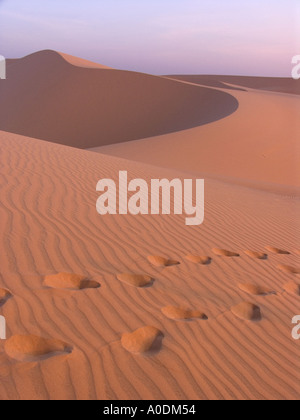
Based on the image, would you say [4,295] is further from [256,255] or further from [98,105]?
[98,105]

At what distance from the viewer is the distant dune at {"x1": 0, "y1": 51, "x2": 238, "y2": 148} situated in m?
26.4

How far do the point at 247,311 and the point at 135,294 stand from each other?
101 cm

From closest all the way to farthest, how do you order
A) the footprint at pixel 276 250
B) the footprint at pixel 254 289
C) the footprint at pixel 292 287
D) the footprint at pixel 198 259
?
the footprint at pixel 254 289 < the footprint at pixel 292 287 < the footprint at pixel 198 259 < the footprint at pixel 276 250

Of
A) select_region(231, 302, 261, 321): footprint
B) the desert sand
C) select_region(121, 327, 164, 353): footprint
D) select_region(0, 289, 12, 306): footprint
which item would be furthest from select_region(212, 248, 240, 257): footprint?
select_region(0, 289, 12, 306): footprint

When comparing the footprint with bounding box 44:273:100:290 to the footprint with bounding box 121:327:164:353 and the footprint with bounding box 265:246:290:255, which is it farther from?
the footprint with bounding box 265:246:290:255

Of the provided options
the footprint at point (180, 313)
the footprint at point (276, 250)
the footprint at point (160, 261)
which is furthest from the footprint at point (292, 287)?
the footprint at point (180, 313)

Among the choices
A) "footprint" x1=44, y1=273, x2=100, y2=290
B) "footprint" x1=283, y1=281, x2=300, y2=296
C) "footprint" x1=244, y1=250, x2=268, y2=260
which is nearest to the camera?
"footprint" x1=44, y1=273, x2=100, y2=290

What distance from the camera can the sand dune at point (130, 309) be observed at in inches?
93.9

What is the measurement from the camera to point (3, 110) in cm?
3278

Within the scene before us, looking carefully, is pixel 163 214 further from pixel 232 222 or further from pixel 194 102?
pixel 194 102

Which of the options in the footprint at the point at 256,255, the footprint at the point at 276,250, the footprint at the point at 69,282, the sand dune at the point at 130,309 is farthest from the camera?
the footprint at the point at 276,250

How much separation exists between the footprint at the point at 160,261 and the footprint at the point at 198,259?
221 millimetres

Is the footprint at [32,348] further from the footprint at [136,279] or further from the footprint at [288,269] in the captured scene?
the footprint at [288,269]
